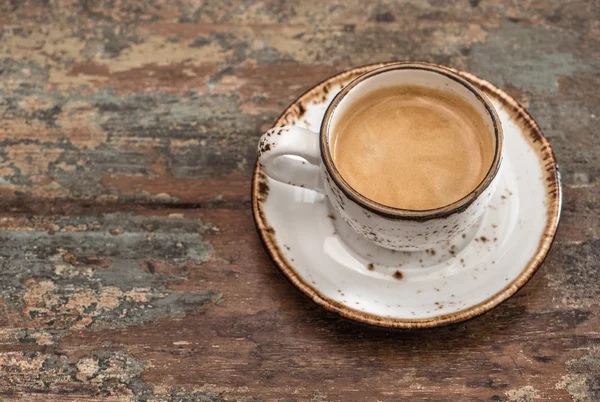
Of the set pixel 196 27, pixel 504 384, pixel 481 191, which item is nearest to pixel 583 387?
pixel 504 384

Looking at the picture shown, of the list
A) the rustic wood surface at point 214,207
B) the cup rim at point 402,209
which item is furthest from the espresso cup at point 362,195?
the rustic wood surface at point 214,207

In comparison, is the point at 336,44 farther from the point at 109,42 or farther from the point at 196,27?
the point at 109,42

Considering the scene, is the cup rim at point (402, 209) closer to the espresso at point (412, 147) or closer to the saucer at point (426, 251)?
the espresso at point (412, 147)

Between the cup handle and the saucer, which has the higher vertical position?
the cup handle

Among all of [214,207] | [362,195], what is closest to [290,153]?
[362,195]

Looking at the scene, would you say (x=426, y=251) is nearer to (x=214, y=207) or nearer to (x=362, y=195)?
(x=362, y=195)

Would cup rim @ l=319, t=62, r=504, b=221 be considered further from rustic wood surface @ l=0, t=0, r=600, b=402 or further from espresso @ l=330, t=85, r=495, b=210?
rustic wood surface @ l=0, t=0, r=600, b=402

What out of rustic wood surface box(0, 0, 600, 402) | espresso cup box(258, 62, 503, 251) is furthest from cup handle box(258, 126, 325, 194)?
rustic wood surface box(0, 0, 600, 402)
